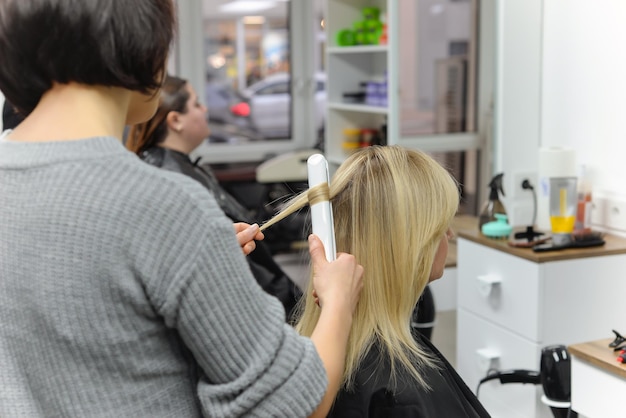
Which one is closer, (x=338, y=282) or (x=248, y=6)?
(x=338, y=282)

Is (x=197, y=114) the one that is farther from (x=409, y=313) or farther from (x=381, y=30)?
(x=409, y=313)

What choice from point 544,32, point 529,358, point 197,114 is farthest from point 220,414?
point 544,32

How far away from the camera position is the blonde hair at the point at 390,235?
1.47 m

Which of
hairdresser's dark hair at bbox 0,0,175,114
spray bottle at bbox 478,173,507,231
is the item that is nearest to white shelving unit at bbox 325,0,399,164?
spray bottle at bbox 478,173,507,231

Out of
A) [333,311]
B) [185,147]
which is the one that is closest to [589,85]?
[185,147]

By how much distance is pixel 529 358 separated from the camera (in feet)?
8.44

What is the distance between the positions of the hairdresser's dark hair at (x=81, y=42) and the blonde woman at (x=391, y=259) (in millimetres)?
571

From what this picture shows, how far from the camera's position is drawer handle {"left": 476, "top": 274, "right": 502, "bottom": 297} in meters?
2.67

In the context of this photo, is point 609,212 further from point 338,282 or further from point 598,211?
point 338,282

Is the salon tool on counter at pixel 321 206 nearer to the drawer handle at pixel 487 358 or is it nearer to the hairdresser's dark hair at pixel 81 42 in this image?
the hairdresser's dark hair at pixel 81 42

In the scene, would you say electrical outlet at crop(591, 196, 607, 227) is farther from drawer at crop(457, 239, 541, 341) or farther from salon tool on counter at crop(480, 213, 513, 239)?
drawer at crop(457, 239, 541, 341)

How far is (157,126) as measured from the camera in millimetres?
2994

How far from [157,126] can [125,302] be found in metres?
2.16

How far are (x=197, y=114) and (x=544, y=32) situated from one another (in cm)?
133
